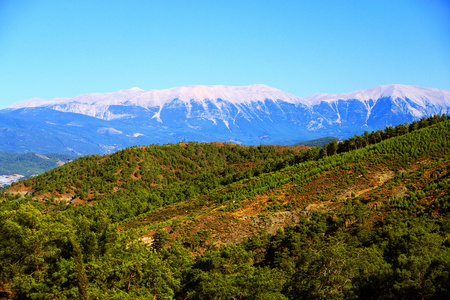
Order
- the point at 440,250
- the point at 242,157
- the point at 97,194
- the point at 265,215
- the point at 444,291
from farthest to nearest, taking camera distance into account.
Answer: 1. the point at 242,157
2. the point at 97,194
3. the point at 265,215
4. the point at 440,250
5. the point at 444,291

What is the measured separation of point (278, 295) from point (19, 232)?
857 inches

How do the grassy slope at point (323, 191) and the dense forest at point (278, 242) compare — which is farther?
the grassy slope at point (323, 191)

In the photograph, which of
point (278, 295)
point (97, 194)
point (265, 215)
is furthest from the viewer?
point (97, 194)

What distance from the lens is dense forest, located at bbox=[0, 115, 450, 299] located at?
25375mm

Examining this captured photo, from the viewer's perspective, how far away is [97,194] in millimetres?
116125

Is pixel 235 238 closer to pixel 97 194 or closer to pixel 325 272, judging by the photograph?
pixel 325 272

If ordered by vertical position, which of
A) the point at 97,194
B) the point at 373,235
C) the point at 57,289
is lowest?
the point at 97,194

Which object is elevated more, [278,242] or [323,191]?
[323,191]

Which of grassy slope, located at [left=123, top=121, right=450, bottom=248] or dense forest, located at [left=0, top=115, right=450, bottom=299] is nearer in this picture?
dense forest, located at [left=0, top=115, right=450, bottom=299]

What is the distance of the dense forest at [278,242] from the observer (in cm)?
2538

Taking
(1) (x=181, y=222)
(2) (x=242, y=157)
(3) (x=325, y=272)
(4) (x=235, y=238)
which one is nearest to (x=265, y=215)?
(4) (x=235, y=238)

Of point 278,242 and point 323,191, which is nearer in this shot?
point 278,242

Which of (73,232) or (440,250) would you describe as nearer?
(440,250)

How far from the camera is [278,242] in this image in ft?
136
